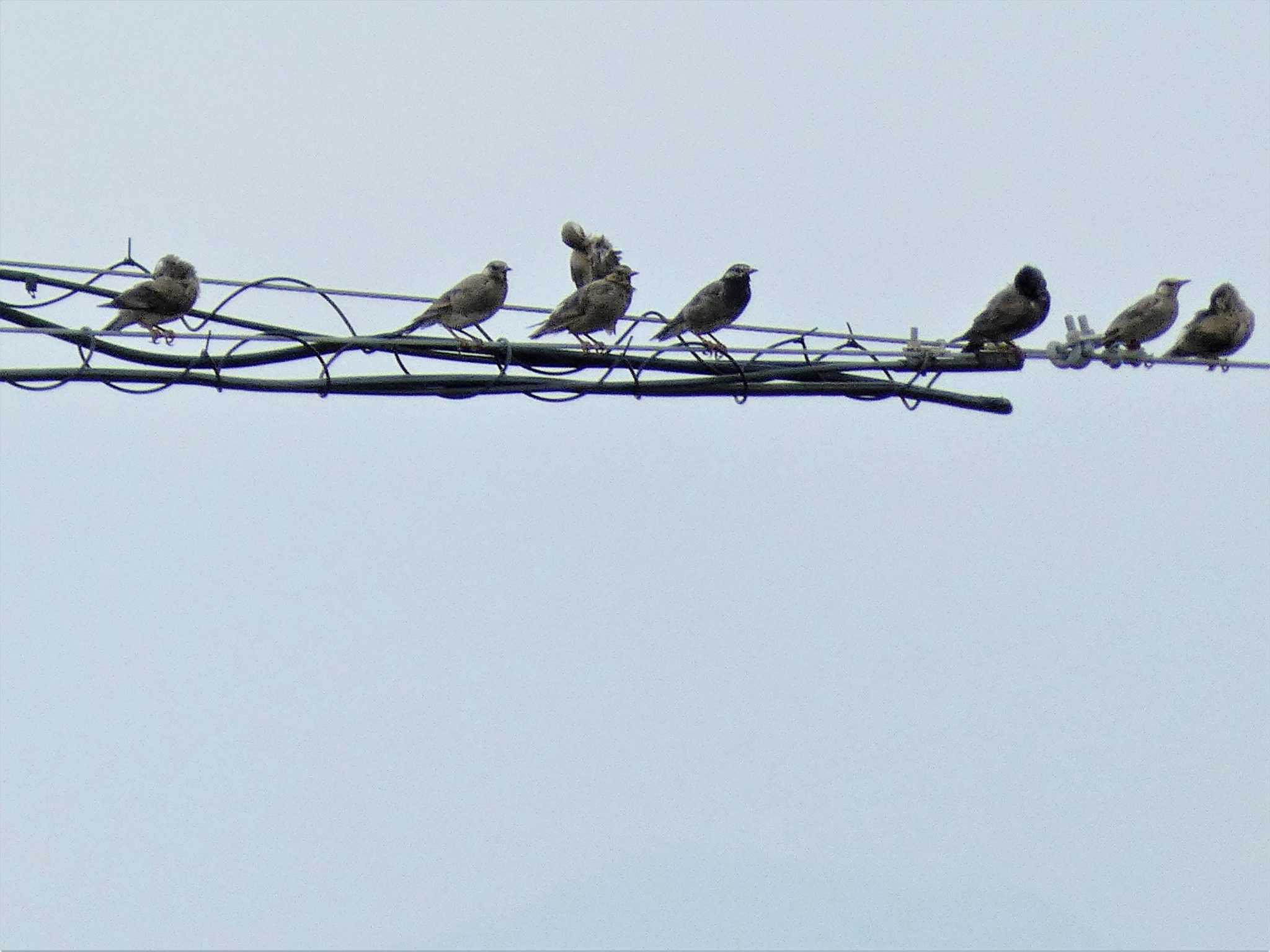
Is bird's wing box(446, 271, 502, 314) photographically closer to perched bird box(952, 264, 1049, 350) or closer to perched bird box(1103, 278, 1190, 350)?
perched bird box(952, 264, 1049, 350)

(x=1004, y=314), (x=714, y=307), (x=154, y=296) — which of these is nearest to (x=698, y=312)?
(x=714, y=307)

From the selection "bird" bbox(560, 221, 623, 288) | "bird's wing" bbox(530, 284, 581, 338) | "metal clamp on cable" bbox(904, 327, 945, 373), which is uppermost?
"bird" bbox(560, 221, 623, 288)

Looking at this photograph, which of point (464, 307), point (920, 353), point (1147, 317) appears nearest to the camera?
point (920, 353)

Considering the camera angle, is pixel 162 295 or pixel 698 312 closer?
pixel 162 295

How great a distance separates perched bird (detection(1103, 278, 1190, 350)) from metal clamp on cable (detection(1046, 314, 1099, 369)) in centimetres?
459

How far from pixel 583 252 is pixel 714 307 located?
16.2ft

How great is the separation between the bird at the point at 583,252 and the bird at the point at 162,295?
4.83 meters

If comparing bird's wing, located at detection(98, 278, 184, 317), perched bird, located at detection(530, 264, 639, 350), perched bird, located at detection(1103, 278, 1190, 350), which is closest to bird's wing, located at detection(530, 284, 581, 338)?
perched bird, located at detection(530, 264, 639, 350)

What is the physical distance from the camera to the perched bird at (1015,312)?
13.6 m

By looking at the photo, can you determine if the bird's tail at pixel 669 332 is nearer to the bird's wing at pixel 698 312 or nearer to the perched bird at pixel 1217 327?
the bird's wing at pixel 698 312

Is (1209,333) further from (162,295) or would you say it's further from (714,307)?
(162,295)

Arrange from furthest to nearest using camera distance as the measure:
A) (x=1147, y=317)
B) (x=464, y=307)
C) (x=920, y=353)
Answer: (x=1147, y=317) → (x=464, y=307) → (x=920, y=353)

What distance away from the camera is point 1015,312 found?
1399 cm

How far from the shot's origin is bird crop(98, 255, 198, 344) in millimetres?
12805
